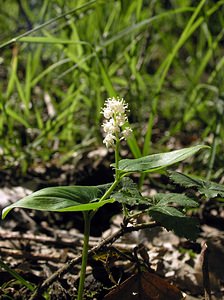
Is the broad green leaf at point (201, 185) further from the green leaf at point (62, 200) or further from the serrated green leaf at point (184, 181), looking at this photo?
the green leaf at point (62, 200)

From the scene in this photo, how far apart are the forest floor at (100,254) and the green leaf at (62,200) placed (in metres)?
0.12

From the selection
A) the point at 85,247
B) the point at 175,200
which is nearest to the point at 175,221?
the point at 175,200

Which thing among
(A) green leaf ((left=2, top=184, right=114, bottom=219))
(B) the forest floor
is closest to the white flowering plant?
(A) green leaf ((left=2, top=184, right=114, bottom=219))

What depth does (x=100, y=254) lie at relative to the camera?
958mm

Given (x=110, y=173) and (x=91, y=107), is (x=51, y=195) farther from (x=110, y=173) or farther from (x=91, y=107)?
(x=91, y=107)

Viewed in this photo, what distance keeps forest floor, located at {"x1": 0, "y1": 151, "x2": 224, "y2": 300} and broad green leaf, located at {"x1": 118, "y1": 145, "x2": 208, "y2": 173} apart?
13 centimetres

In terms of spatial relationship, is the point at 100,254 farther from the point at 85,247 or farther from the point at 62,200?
the point at 62,200

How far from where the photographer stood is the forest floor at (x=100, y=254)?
959 millimetres

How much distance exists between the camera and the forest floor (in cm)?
96

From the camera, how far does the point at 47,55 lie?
2.62 meters

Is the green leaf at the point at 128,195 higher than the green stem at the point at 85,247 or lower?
higher

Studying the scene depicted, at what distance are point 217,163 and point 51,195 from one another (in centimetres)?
94

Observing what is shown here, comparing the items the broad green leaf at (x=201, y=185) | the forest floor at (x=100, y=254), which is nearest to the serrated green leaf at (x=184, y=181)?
the broad green leaf at (x=201, y=185)

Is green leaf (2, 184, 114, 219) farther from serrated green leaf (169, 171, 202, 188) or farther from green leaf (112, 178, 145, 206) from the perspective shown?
serrated green leaf (169, 171, 202, 188)
